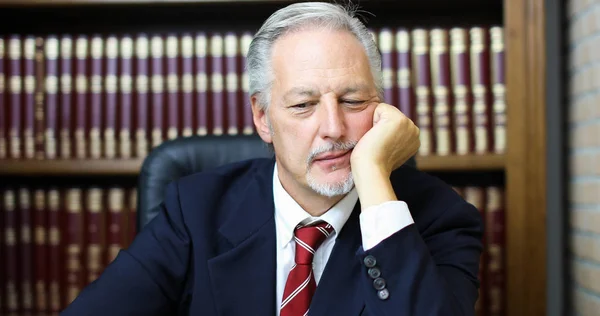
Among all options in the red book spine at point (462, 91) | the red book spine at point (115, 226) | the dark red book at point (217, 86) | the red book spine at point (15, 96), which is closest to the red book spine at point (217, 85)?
the dark red book at point (217, 86)

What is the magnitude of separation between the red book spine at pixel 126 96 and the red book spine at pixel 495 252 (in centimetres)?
108

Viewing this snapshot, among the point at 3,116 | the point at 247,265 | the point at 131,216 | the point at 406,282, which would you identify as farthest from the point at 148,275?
the point at 3,116

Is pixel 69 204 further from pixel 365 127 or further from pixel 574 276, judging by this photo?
pixel 574 276

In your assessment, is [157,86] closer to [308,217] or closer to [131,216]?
[131,216]

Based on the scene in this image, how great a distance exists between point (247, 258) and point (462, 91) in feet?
2.90

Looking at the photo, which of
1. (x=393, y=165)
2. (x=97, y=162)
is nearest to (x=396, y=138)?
(x=393, y=165)

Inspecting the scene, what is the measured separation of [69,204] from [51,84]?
37cm

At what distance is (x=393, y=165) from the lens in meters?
1.24

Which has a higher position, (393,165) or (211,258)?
(393,165)

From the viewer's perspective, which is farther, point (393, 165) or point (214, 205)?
point (214, 205)

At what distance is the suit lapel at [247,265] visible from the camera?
3.99ft

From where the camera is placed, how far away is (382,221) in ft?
3.58

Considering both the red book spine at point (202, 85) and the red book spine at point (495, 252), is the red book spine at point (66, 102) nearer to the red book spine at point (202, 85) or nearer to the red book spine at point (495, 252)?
the red book spine at point (202, 85)

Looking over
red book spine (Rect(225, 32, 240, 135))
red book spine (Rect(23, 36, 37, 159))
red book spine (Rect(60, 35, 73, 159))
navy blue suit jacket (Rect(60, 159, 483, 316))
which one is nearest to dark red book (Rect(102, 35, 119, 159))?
red book spine (Rect(60, 35, 73, 159))
